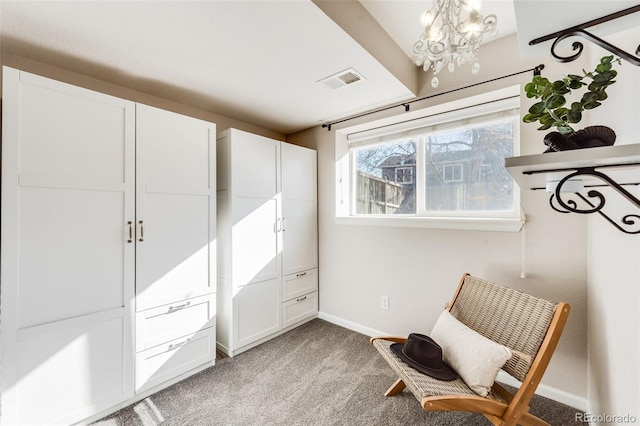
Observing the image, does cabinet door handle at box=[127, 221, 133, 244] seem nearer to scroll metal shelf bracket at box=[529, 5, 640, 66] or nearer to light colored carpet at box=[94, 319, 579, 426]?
light colored carpet at box=[94, 319, 579, 426]

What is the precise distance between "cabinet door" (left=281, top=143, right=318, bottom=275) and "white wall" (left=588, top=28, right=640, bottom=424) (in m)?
2.28

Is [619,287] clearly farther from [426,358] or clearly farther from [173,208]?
[173,208]

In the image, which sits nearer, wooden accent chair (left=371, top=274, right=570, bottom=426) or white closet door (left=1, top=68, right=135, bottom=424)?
wooden accent chair (left=371, top=274, right=570, bottom=426)

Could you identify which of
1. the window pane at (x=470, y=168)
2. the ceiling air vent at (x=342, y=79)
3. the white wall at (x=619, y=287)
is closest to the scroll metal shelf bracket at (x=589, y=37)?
the white wall at (x=619, y=287)

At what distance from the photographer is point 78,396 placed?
1599 mm

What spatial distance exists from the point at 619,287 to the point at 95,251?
2.58m

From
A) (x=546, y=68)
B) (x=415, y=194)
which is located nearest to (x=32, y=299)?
(x=415, y=194)

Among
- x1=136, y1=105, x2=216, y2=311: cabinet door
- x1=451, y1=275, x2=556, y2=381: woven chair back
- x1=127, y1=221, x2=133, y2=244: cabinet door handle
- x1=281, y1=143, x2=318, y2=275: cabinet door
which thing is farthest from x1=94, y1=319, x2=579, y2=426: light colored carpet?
x1=127, y1=221, x2=133, y2=244: cabinet door handle

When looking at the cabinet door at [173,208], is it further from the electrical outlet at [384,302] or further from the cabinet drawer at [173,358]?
the electrical outlet at [384,302]

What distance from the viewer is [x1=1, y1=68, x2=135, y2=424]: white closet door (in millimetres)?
1425

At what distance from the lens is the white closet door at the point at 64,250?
142cm

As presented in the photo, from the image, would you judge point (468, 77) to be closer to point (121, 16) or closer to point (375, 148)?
point (375, 148)

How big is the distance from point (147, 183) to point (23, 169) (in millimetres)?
586

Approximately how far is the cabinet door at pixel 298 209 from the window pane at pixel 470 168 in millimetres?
1252
